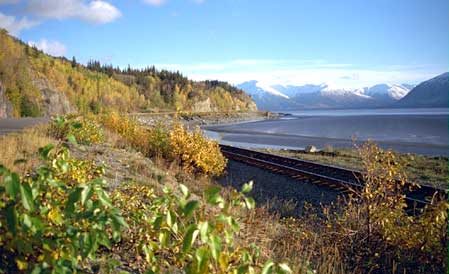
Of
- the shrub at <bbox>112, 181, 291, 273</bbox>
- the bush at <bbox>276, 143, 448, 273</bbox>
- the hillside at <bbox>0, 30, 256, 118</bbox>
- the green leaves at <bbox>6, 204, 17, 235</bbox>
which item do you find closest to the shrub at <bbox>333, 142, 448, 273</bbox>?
the bush at <bbox>276, 143, 448, 273</bbox>

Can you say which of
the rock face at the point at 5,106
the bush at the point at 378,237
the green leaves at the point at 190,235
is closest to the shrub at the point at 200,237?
the green leaves at the point at 190,235

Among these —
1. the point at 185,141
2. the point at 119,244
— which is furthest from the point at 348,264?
the point at 185,141

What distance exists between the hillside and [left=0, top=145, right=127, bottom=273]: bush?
534 inches

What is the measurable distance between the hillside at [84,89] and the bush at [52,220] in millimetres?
13559

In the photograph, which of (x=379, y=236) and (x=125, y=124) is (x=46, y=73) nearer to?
(x=125, y=124)

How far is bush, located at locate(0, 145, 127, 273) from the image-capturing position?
2.44 m

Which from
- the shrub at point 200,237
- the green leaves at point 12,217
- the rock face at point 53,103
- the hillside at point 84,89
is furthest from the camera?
the rock face at point 53,103

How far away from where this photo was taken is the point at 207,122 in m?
91.3

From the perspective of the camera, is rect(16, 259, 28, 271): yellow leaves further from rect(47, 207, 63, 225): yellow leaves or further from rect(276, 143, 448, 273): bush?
rect(276, 143, 448, 273): bush

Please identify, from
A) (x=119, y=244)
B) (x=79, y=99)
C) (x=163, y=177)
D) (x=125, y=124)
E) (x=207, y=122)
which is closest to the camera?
(x=119, y=244)

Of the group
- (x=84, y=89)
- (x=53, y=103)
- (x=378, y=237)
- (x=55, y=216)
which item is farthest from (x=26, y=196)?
(x=84, y=89)

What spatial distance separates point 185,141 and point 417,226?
1032 centimetres

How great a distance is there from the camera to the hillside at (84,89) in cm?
5375

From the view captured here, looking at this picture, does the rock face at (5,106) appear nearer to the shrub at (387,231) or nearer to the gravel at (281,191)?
the gravel at (281,191)
